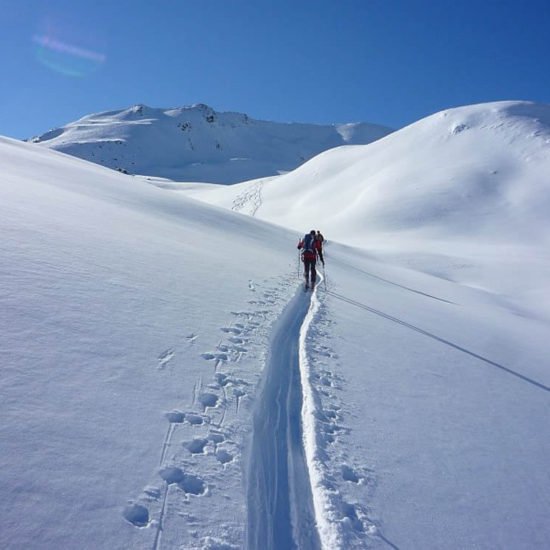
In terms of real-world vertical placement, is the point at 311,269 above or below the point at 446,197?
below

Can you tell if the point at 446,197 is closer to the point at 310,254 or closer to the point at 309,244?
the point at 309,244

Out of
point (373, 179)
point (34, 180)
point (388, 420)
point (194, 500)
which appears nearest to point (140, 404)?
point (194, 500)

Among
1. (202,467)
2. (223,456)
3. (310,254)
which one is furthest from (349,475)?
(310,254)

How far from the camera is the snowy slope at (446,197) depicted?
3597 cm

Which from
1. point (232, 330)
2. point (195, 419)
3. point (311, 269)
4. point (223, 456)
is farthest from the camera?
point (311, 269)

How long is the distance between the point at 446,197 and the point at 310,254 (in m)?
43.7

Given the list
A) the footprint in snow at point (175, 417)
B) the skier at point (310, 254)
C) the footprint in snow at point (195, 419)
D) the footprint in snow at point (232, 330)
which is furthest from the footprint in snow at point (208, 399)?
the skier at point (310, 254)

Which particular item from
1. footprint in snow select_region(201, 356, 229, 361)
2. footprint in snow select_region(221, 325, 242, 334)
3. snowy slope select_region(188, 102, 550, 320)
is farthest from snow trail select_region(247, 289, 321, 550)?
snowy slope select_region(188, 102, 550, 320)

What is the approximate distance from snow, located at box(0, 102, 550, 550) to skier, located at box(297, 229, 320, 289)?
614 mm

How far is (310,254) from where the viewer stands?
1560cm

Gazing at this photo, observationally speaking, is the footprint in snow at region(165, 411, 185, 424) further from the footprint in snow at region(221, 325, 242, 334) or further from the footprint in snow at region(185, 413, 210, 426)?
the footprint in snow at region(221, 325, 242, 334)

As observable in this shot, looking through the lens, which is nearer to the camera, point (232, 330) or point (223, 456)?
point (223, 456)

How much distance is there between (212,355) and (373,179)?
62110 millimetres

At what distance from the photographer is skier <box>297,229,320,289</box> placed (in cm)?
1541
